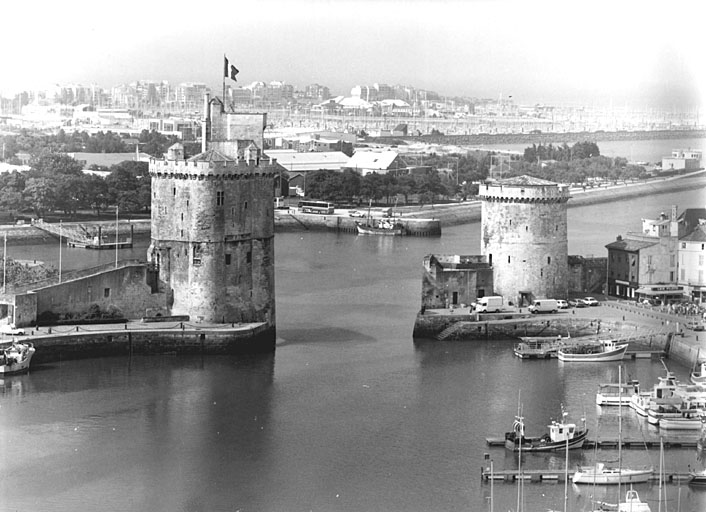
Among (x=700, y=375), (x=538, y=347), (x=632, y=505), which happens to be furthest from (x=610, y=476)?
(x=538, y=347)

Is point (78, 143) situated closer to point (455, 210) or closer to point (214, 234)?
point (455, 210)

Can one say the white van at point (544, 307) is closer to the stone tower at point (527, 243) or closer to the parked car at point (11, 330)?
the stone tower at point (527, 243)

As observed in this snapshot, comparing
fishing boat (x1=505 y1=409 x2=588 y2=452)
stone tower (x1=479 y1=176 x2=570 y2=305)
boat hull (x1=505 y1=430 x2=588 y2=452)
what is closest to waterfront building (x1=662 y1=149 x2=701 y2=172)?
stone tower (x1=479 y1=176 x2=570 y2=305)

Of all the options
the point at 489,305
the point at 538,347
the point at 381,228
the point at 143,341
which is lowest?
the point at 538,347

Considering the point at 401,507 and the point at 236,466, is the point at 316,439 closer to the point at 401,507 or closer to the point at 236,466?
the point at 236,466

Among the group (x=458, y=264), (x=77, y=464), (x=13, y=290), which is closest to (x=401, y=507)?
(x=77, y=464)

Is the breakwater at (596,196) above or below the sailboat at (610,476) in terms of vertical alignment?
above

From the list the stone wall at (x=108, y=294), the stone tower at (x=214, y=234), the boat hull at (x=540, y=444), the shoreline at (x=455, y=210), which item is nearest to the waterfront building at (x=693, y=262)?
the stone tower at (x=214, y=234)
